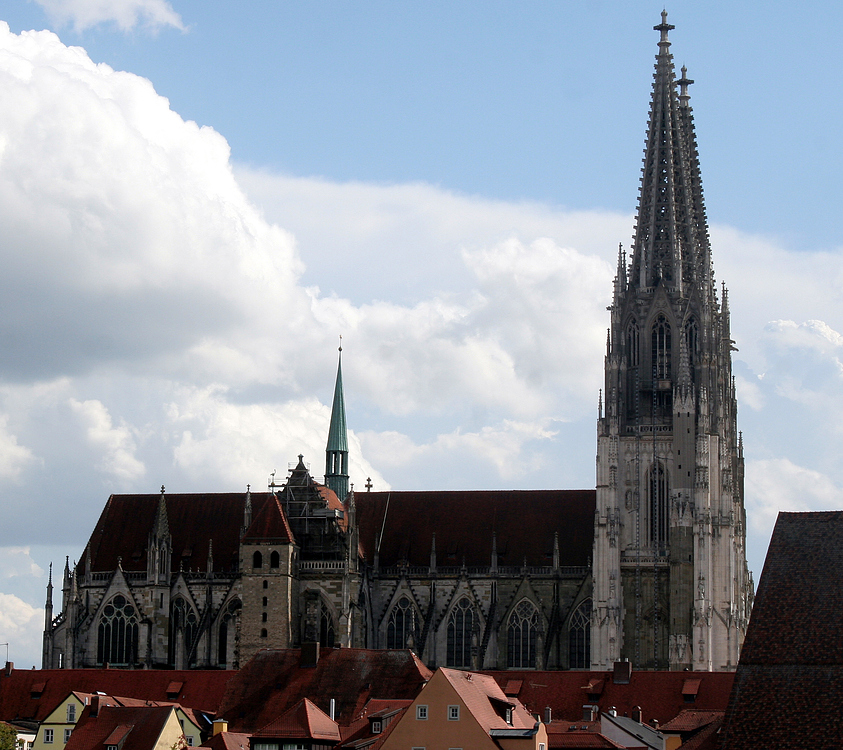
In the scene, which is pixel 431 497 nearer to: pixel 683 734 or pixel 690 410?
pixel 690 410

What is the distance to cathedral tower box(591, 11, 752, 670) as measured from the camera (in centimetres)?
9700

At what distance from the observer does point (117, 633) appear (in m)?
106

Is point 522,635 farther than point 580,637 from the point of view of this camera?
Yes

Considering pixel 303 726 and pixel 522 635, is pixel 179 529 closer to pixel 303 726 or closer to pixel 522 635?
pixel 522 635

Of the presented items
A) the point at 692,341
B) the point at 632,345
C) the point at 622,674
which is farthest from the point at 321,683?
the point at 692,341

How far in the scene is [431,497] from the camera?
11075 cm

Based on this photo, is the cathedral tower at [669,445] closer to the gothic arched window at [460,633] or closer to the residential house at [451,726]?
the gothic arched window at [460,633]

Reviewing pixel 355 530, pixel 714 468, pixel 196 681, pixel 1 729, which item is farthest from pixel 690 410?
pixel 1 729

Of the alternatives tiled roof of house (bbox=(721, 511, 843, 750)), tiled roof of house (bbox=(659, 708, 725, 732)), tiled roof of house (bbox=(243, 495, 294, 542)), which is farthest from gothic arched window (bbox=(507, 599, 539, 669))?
tiled roof of house (bbox=(721, 511, 843, 750))

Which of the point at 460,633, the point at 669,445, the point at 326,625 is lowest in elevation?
the point at 460,633

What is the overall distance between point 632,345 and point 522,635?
18.3 m

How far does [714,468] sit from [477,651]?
1734cm

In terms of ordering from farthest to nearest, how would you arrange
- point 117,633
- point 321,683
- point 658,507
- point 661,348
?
point 117,633 → point 661,348 → point 658,507 → point 321,683

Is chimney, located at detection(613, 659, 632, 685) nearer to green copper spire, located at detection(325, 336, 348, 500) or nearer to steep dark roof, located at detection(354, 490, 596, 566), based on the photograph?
steep dark roof, located at detection(354, 490, 596, 566)
